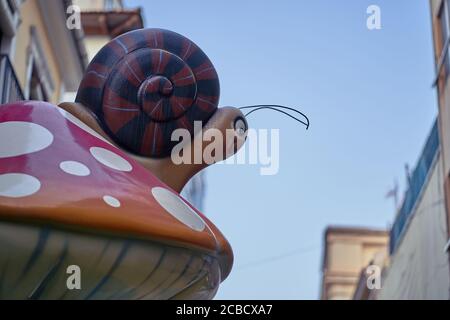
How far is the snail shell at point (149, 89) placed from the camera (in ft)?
22.3

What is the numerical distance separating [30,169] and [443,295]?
1187cm

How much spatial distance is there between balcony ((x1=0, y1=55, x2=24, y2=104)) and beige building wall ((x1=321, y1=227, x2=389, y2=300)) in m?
19.8

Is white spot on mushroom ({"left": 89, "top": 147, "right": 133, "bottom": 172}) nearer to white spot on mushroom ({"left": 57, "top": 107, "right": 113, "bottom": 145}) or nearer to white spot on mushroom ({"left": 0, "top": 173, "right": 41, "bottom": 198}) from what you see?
white spot on mushroom ({"left": 57, "top": 107, "right": 113, "bottom": 145})

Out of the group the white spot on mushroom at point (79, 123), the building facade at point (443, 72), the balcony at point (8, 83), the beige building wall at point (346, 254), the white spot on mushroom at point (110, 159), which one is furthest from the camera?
the beige building wall at point (346, 254)

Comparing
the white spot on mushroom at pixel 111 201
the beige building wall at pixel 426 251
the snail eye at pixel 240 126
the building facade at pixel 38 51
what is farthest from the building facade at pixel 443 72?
the white spot on mushroom at pixel 111 201

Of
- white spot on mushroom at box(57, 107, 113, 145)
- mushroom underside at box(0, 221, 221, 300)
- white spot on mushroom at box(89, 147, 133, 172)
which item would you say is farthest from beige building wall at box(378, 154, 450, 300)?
mushroom underside at box(0, 221, 221, 300)

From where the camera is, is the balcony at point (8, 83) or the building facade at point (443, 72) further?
the building facade at point (443, 72)

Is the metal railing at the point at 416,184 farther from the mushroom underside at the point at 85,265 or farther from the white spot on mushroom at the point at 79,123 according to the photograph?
the mushroom underside at the point at 85,265

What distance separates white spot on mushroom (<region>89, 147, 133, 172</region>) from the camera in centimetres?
624

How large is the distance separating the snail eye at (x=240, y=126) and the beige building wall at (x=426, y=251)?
9642mm

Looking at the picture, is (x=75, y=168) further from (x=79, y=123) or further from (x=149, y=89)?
(x=149, y=89)

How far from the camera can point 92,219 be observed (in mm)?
5629
